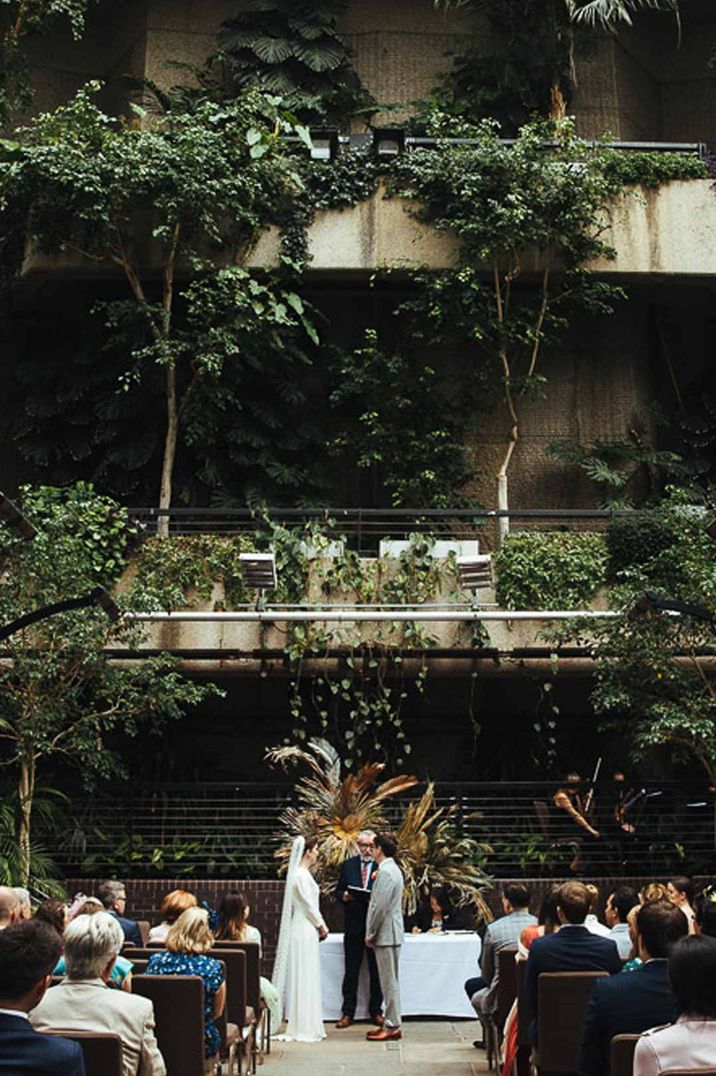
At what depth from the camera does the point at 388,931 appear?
427 inches

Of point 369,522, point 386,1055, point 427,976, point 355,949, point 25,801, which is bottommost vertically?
point 386,1055

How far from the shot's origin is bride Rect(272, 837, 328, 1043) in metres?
10.8

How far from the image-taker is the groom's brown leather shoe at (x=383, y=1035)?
35.0 ft

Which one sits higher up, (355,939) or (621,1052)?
(621,1052)

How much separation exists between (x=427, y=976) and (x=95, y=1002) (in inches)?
285

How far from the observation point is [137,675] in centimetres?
1462

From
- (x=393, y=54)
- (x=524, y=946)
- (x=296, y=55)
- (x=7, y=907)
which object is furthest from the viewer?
(x=393, y=54)

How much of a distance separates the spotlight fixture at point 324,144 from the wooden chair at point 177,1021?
1458cm

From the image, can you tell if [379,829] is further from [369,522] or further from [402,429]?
[402,429]

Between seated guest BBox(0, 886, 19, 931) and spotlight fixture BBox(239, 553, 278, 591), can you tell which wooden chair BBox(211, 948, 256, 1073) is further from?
spotlight fixture BBox(239, 553, 278, 591)

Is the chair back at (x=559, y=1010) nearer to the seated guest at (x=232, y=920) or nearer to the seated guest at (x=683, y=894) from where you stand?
the seated guest at (x=683, y=894)

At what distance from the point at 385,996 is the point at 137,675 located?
16.6ft

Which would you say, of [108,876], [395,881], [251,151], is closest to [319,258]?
[251,151]

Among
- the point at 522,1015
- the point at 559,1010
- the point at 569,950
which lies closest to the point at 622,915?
the point at 522,1015
